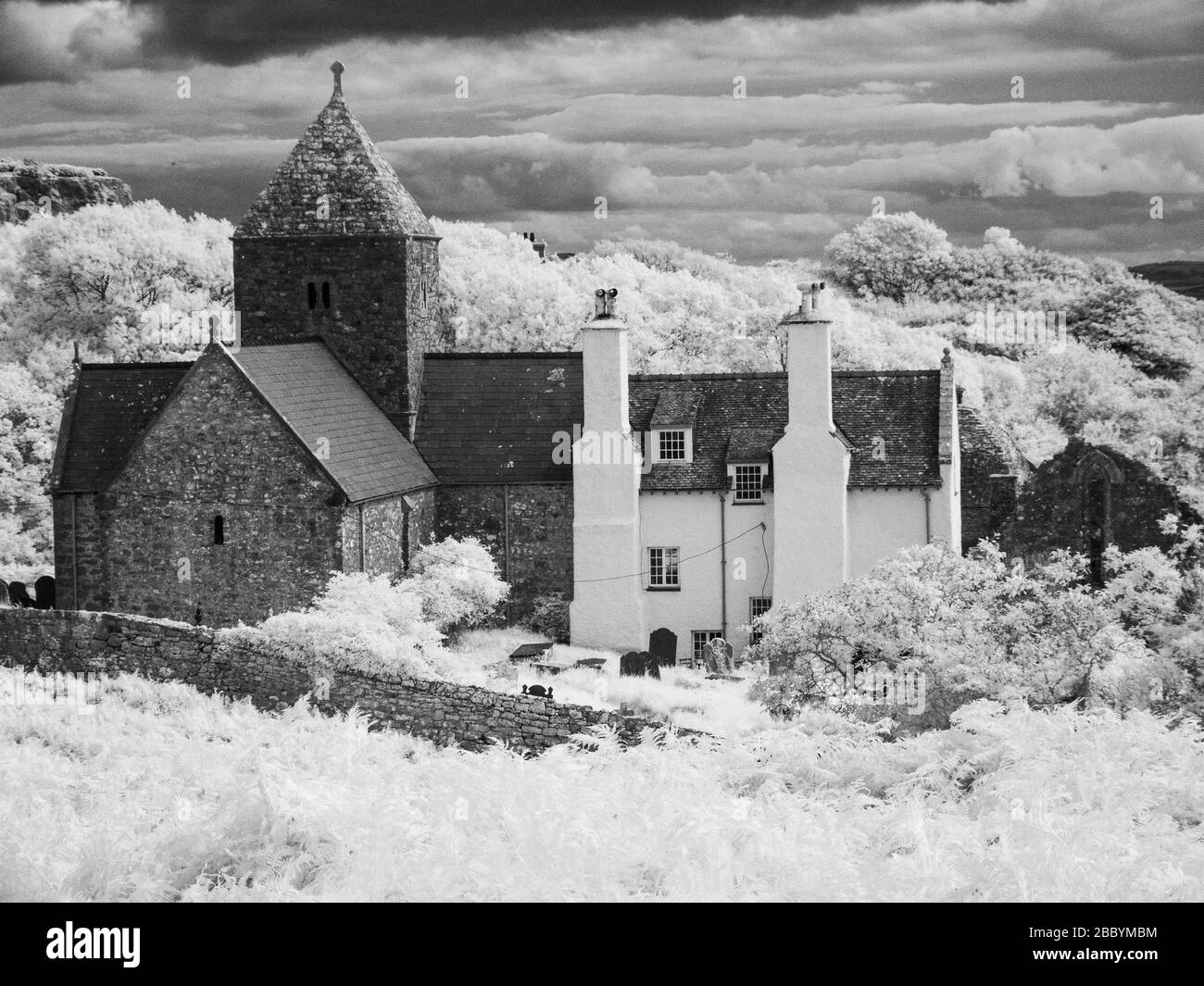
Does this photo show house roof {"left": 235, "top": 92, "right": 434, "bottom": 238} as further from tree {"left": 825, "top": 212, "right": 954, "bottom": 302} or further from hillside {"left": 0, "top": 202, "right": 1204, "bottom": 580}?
tree {"left": 825, "top": 212, "right": 954, "bottom": 302}

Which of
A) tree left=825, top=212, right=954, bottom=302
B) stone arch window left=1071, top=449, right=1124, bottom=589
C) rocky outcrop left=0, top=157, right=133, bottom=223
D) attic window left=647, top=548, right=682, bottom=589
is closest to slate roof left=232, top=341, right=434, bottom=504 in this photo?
attic window left=647, top=548, right=682, bottom=589

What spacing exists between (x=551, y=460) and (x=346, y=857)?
24889mm

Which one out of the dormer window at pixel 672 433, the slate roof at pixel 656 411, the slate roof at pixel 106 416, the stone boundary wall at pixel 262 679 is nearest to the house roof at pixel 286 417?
the slate roof at pixel 106 416

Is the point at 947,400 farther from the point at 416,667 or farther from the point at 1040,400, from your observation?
the point at 1040,400

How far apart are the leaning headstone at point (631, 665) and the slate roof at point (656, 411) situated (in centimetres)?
405

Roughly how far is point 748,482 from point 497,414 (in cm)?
589

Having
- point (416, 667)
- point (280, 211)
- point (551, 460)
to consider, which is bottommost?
point (416, 667)

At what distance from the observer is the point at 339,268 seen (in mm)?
36250

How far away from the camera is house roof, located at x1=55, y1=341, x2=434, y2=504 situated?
31922mm

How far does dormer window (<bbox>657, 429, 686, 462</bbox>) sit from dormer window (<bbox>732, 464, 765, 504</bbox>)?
51.2 inches

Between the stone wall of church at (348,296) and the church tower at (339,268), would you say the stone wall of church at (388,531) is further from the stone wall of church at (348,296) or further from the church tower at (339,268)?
the stone wall of church at (348,296)

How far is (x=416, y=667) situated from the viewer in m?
24.0

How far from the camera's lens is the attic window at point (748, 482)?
116ft

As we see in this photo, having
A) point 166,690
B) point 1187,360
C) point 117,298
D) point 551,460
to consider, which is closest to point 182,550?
point 551,460
